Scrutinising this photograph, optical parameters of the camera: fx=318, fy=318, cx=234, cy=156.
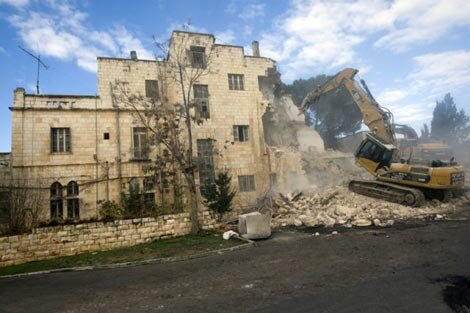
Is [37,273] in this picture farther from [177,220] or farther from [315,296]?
[315,296]

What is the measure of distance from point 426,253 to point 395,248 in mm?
842

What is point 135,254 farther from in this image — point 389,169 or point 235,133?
point 235,133

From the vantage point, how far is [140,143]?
2150cm

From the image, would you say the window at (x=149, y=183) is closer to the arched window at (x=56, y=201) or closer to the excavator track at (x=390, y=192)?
the arched window at (x=56, y=201)

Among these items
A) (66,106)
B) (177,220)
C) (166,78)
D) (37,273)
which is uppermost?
(166,78)

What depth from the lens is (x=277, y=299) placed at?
20.0 ft

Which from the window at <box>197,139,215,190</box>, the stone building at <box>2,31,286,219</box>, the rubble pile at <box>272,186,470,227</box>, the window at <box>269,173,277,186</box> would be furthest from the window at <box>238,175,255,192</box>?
the rubble pile at <box>272,186,470,227</box>

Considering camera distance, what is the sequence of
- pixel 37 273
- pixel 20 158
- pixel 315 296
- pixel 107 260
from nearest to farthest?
pixel 315 296, pixel 37 273, pixel 107 260, pixel 20 158

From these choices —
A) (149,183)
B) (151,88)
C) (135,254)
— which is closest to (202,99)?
(151,88)

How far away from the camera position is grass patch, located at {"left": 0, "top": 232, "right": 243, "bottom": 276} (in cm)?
1093

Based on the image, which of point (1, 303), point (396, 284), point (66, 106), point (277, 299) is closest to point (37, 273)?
point (1, 303)

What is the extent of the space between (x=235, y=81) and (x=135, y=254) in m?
16.5

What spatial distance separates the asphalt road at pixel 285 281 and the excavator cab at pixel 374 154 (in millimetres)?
5696

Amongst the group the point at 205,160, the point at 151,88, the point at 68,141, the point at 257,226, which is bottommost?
the point at 257,226
